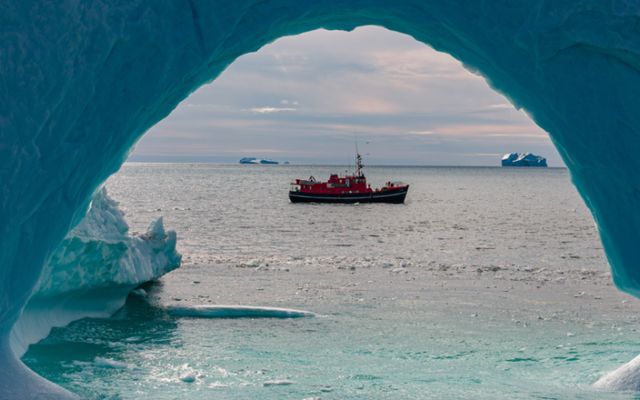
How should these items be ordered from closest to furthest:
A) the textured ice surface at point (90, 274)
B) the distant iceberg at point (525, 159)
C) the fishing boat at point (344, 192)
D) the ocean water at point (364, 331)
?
the ocean water at point (364, 331) → the textured ice surface at point (90, 274) → the fishing boat at point (344, 192) → the distant iceberg at point (525, 159)

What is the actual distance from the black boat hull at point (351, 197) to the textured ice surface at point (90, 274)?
1623 inches

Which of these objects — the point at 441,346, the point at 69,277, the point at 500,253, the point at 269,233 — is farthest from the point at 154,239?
the point at 269,233

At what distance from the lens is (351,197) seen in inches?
2172

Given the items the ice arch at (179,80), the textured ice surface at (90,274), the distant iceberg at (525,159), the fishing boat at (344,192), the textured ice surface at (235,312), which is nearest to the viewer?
the ice arch at (179,80)

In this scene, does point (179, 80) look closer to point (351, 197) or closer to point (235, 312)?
point (235, 312)

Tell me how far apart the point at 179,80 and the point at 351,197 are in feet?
A: 158

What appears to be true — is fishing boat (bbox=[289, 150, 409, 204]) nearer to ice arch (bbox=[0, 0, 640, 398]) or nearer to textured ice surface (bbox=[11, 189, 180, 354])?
textured ice surface (bbox=[11, 189, 180, 354])

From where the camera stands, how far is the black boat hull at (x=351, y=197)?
2178 inches

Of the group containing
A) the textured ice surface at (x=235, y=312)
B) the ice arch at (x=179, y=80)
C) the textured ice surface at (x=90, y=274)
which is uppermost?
the ice arch at (x=179, y=80)

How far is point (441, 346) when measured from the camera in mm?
10555

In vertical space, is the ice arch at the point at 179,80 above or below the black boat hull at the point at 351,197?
above

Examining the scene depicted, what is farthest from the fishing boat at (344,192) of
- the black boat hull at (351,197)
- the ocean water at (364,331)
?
the ocean water at (364,331)

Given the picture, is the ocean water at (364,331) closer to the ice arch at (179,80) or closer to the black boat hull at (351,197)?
the ice arch at (179,80)

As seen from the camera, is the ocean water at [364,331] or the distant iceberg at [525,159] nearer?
the ocean water at [364,331]
